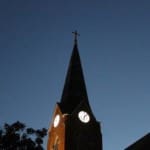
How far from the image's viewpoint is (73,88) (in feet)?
150

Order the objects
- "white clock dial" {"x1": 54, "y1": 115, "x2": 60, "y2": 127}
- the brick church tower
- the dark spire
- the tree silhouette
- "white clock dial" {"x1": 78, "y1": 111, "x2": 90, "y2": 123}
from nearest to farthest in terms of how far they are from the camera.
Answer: the tree silhouette
the brick church tower
"white clock dial" {"x1": 78, "y1": 111, "x2": 90, "y2": 123}
the dark spire
"white clock dial" {"x1": 54, "y1": 115, "x2": 60, "y2": 127}

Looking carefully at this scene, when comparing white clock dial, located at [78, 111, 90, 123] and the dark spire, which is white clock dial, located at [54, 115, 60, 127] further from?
white clock dial, located at [78, 111, 90, 123]

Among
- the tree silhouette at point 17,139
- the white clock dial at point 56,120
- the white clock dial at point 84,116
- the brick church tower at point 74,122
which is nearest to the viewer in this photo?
the tree silhouette at point 17,139

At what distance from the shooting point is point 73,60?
4847 centimetres

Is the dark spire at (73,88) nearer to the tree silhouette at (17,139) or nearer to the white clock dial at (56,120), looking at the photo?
the white clock dial at (56,120)

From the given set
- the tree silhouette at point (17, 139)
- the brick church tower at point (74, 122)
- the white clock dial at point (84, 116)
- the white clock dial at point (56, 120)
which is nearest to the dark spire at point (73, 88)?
the brick church tower at point (74, 122)

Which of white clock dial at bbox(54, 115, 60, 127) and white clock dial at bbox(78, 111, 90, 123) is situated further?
white clock dial at bbox(54, 115, 60, 127)

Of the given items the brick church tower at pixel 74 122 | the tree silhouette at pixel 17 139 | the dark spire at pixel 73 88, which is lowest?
the tree silhouette at pixel 17 139

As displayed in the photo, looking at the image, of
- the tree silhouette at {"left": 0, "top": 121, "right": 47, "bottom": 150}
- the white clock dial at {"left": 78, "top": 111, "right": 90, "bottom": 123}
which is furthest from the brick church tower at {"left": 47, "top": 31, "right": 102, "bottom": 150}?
the tree silhouette at {"left": 0, "top": 121, "right": 47, "bottom": 150}

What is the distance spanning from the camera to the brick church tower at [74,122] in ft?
139

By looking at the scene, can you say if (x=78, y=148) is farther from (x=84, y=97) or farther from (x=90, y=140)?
(x=84, y=97)

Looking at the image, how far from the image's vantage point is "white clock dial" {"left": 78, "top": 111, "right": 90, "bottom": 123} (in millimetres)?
43653

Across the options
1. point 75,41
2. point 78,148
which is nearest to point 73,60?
point 75,41

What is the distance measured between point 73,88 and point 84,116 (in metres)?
3.50
